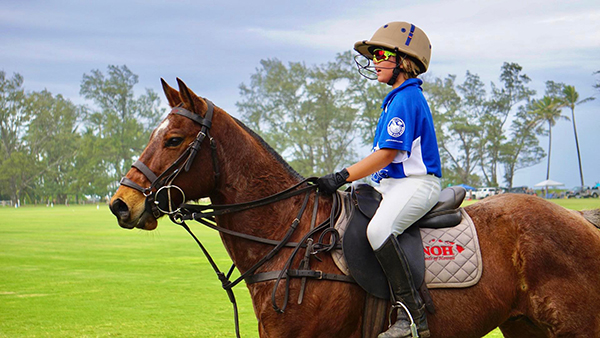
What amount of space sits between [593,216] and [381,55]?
1.93 metres

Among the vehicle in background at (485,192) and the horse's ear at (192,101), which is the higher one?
the horse's ear at (192,101)

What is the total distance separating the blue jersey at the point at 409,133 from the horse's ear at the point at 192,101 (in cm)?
115

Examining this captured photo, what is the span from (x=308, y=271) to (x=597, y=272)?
192 centimetres

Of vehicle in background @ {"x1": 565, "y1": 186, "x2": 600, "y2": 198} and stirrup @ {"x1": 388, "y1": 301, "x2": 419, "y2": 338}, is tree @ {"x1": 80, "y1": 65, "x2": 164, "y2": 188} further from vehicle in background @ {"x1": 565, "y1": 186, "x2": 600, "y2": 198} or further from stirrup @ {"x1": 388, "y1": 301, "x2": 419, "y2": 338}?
stirrup @ {"x1": 388, "y1": 301, "x2": 419, "y2": 338}

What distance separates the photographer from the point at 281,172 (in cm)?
376

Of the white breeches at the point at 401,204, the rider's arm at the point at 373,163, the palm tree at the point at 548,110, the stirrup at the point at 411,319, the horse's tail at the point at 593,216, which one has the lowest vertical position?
the stirrup at the point at 411,319

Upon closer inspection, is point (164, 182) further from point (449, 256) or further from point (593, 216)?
point (593, 216)

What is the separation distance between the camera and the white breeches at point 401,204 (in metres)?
3.40

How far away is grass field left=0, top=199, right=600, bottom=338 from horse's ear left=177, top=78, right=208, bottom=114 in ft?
12.0

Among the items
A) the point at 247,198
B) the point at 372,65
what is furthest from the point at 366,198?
the point at 372,65

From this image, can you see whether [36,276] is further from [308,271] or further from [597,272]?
[597,272]

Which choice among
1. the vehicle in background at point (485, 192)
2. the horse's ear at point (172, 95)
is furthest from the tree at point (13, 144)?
the horse's ear at point (172, 95)

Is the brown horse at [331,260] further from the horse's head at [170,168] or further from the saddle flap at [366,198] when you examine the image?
the saddle flap at [366,198]

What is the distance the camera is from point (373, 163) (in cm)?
346
